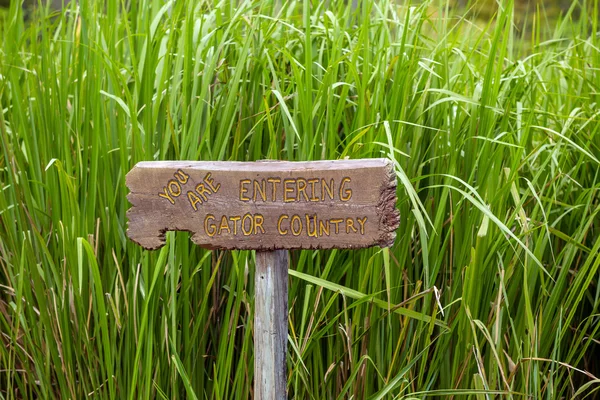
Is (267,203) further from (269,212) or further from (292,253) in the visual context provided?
(292,253)

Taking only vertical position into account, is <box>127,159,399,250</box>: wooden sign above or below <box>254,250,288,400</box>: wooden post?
above

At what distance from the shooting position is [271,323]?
1438 mm

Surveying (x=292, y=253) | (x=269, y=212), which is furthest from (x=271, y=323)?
(x=292, y=253)

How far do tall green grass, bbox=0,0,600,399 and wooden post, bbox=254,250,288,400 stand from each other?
0.09 m

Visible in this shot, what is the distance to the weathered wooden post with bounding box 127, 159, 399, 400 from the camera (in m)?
1.30

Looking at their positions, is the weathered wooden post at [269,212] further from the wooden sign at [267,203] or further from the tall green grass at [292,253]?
the tall green grass at [292,253]

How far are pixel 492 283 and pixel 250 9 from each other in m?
0.87

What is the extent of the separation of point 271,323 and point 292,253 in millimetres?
329

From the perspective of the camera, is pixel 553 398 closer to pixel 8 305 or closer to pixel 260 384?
pixel 260 384

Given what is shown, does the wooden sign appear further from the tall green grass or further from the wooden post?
the tall green grass

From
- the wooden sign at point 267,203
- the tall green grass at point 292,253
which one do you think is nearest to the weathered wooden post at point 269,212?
the wooden sign at point 267,203

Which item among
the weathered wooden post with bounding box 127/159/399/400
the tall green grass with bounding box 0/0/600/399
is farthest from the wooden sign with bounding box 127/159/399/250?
the tall green grass with bounding box 0/0/600/399

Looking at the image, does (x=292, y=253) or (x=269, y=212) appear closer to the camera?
(x=269, y=212)

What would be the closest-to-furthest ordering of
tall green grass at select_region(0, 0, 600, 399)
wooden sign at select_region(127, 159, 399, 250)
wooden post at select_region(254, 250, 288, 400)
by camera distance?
wooden sign at select_region(127, 159, 399, 250)
wooden post at select_region(254, 250, 288, 400)
tall green grass at select_region(0, 0, 600, 399)
